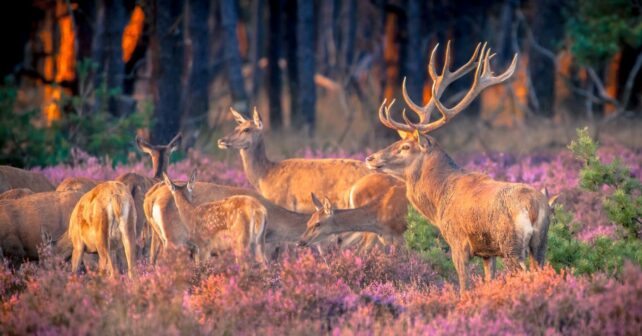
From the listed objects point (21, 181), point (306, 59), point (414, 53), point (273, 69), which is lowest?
point (21, 181)

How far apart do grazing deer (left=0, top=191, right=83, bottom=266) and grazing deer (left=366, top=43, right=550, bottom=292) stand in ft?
11.2

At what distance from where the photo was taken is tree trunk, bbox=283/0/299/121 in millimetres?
31500

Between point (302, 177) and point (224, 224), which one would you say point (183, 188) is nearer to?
point (224, 224)

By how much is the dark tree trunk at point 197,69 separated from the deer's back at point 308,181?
859 centimetres

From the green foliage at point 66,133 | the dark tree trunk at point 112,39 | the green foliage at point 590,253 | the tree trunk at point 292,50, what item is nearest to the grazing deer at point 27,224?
the green foliage at point 590,253

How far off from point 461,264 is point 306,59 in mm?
18060

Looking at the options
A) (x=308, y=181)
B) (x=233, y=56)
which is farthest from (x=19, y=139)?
(x=233, y=56)

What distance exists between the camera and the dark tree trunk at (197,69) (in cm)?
2373

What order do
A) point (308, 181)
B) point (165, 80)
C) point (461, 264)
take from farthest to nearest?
point (165, 80) → point (308, 181) → point (461, 264)

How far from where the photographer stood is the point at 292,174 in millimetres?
14875

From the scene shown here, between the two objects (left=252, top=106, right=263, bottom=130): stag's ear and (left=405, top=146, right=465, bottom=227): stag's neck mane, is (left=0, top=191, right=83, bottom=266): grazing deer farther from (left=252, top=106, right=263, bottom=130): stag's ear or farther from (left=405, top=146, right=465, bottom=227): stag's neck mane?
(left=252, top=106, right=263, bottom=130): stag's ear

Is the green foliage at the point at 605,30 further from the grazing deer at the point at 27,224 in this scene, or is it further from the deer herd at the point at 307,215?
the grazing deer at the point at 27,224

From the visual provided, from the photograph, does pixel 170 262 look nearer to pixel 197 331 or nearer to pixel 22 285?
pixel 197 331

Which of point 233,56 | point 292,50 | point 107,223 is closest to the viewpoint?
point 107,223
